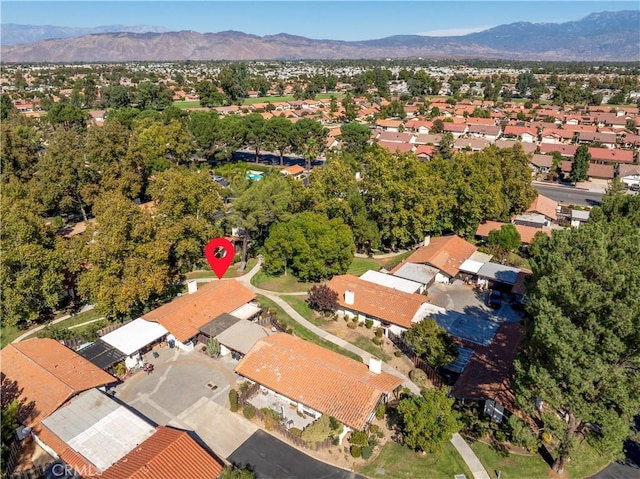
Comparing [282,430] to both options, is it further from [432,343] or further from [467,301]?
[467,301]

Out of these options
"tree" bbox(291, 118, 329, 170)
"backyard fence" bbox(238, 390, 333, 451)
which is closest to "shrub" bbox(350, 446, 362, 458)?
"backyard fence" bbox(238, 390, 333, 451)

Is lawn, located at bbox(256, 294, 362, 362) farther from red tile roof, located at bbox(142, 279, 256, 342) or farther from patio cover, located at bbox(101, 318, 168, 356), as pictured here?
patio cover, located at bbox(101, 318, 168, 356)

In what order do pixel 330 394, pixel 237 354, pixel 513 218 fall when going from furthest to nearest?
pixel 513 218, pixel 237 354, pixel 330 394

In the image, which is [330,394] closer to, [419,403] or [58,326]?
[419,403]

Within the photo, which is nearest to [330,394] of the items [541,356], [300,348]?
[300,348]

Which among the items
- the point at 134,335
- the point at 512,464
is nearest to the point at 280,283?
the point at 134,335

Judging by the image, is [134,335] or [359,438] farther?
[134,335]
